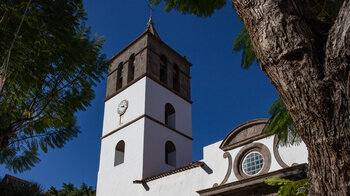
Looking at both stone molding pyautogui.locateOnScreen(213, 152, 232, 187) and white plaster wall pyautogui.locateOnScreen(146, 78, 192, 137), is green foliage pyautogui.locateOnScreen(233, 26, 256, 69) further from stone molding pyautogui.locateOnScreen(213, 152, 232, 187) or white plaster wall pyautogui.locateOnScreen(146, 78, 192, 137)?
white plaster wall pyautogui.locateOnScreen(146, 78, 192, 137)

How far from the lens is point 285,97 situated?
2043mm

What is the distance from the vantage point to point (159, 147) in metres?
17.0

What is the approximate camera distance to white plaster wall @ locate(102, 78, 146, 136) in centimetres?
1791

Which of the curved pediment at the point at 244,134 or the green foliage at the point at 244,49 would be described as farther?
the curved pediment at the point at 244,134

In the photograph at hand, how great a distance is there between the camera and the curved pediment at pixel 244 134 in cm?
1148

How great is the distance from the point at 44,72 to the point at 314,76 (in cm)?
434

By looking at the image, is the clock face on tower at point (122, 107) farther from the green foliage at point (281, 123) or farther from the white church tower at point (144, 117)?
the green foliage at point (281, 123)

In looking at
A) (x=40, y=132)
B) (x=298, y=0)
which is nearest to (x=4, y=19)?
(x=40, y=132)

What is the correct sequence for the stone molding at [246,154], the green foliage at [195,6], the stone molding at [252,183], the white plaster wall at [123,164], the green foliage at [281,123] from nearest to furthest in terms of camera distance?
the green foliage at [281,123] → the green foliage at [195,6] → the stone molding at [252,183] → the stone molding at [246,154] → the white plaster wall at [123,164]

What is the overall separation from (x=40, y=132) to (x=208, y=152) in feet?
26.3

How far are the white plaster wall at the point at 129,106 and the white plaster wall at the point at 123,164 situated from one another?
60 cm

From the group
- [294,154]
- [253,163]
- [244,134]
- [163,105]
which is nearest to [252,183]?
[253,163]

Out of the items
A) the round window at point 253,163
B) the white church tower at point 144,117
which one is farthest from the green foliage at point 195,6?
the white church tower at point 144,117

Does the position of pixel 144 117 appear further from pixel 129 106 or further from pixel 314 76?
pixel 314 76
